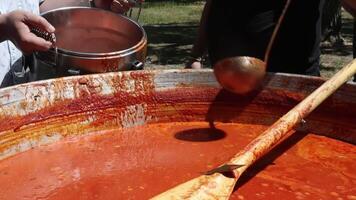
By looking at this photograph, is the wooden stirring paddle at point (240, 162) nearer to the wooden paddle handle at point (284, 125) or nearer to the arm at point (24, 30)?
the wooden paddle handle at point (284, 125)

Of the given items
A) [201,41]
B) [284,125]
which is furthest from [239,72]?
[201,41]

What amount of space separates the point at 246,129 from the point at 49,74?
685 millimetres

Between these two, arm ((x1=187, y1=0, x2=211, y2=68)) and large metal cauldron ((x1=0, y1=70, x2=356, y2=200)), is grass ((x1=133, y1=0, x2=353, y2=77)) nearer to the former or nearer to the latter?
arm ((x1=187, y1=0, x2=211, y2=68))

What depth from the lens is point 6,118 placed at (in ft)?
5.42

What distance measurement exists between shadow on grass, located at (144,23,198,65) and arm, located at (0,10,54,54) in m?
4.25

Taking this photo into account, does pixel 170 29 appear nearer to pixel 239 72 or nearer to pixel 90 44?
pixel 90 44

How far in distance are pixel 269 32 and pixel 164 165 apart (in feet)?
2.73

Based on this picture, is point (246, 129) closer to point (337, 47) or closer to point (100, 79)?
point (100, 79)

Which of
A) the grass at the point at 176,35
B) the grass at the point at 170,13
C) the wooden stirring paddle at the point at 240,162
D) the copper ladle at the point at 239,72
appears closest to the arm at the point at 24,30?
the copper ladle at the point at 239,72

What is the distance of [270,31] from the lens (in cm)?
219

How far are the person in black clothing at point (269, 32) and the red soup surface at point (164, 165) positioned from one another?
0.38 m

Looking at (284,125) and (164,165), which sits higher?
(284,125)

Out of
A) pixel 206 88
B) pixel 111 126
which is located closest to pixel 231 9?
pixel 206 88

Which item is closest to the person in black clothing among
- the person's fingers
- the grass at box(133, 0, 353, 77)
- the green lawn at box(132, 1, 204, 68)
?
the person's fingers
